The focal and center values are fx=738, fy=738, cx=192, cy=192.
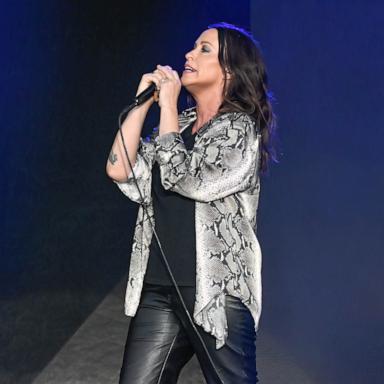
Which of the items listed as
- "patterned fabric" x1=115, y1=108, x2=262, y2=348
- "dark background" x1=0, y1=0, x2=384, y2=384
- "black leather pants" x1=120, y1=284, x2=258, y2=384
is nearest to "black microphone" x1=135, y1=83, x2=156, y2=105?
"patterned fabric" x1=115, y1=108, x2=262, y2=348

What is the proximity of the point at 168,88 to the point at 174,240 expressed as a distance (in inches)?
12.9

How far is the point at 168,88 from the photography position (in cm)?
159

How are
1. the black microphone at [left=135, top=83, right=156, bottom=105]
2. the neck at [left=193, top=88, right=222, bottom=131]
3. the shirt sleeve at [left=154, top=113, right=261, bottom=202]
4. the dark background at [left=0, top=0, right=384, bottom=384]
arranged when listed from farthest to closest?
the dark background at [left=0, top=0, right=384, bottom=384]
the neck at [left=193, top=88, right=222, bottom=131]
the black microphone at [left=135, top=83, right=156, bottom=105]
the shirt sleeve at [left=154, top=113, right=261, bottom=202]

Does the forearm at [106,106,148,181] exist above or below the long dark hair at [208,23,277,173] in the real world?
below

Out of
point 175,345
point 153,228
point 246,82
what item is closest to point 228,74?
point 246,82

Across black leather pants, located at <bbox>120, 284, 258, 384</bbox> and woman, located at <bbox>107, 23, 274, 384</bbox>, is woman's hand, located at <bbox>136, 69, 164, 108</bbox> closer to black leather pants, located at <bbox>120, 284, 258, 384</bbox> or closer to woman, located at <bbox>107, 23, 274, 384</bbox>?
woman, located at <bbox>107, 23, 274, 384</bbox>

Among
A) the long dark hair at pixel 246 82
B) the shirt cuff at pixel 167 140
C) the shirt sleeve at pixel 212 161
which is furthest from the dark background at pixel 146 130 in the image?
the shirt cuff at pixel 167 140

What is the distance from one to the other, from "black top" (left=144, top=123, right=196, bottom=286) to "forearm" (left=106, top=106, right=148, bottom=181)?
0.10 metres

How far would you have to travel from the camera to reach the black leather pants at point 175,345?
152 centimetres

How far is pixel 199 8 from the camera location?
9.36ft

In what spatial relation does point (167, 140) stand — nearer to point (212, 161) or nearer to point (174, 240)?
point (212, 161)

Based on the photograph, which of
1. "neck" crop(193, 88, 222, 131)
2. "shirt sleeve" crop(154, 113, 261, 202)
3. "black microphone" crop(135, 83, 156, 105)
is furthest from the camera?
"neck" crop(193, 88, 222, 131)

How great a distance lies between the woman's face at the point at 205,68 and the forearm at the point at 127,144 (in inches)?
5.0

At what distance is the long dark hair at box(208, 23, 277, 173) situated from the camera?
5.47ft
